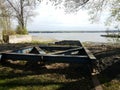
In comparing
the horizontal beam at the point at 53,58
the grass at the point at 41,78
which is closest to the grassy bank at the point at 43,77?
the grass at the point at 41,78

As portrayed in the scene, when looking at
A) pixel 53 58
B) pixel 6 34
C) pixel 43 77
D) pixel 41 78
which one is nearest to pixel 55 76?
pixel 43 77

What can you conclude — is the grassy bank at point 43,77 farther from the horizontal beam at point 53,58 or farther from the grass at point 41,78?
the horizontal beam at point 53,58

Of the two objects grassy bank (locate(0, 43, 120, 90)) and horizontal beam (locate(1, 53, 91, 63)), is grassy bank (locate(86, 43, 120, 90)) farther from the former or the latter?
horizontal beam (locate(1, 53, 91, 63))

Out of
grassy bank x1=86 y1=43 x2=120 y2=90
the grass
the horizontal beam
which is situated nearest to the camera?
the grass

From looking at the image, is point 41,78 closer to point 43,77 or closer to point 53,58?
point 43,77

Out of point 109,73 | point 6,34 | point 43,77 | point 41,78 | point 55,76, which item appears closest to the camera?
point 41,78

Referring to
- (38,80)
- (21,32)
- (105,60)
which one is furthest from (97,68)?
(21,32)

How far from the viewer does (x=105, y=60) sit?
34.1 ft

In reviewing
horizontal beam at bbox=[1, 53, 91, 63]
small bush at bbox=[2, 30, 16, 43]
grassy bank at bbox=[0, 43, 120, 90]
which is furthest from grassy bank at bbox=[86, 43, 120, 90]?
small bush at bbox=[2, 30, 16, 43]

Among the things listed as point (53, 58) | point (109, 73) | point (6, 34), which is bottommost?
point (6, 34)

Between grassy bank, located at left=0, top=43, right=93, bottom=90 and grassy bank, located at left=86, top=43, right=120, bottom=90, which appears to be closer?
grassy bank, located at left=0, top=43, right=93, bottom=90

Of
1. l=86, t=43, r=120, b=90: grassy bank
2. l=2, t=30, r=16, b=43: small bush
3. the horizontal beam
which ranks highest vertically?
the horizontal beam

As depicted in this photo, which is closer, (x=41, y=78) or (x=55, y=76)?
(x=41, y=78)

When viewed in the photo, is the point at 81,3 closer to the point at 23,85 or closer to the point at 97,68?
the point at 97,68
